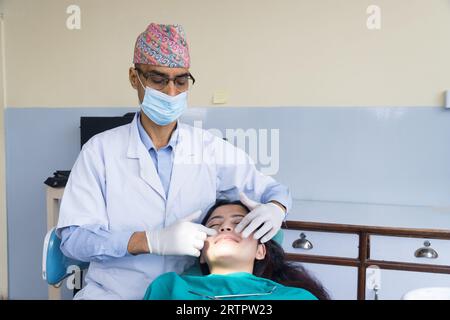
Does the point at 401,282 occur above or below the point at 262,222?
below

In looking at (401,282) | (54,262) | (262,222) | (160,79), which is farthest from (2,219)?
(401,282)

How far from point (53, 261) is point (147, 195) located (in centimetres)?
28

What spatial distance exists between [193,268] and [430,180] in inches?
45.3

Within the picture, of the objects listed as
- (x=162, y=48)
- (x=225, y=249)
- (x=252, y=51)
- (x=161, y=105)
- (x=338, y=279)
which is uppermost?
(x=252, y=51)

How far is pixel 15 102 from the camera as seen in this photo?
2.27 metres

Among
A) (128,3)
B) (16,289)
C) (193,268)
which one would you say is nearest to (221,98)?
(128,3)

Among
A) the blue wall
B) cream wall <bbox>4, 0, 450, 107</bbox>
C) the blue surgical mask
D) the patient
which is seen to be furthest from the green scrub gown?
cream wall <bbox>4, 0, 450, 107</bbox>

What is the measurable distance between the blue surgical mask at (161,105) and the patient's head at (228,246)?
0.27 m

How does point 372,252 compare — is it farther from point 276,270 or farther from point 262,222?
point 262,222

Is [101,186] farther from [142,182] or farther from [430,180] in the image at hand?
[430,180]

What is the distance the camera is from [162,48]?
3.47 ft

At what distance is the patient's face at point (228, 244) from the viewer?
1.07 meters

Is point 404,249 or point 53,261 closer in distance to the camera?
point 53,261

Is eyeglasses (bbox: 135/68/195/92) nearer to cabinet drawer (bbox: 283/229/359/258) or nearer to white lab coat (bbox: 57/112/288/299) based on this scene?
white lab coat (bbox: 57/112/288/299)
